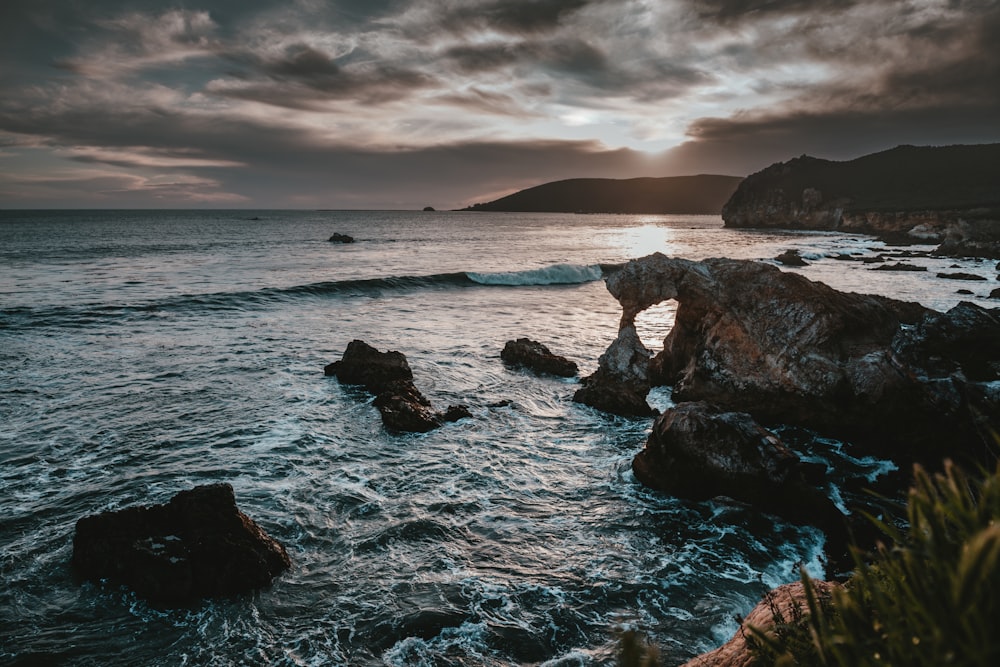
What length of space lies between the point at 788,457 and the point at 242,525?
931cm

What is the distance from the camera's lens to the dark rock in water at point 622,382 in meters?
14.9

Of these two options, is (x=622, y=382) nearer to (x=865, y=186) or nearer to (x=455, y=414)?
(x=455, y=414)

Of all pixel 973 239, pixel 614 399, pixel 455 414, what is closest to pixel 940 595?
pixel 455 414

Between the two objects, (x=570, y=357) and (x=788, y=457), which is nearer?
(x=788, y=457)

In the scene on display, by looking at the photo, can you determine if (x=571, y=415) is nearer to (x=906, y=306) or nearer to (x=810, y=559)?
(x=810, y=559)

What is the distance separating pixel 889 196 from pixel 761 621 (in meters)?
137

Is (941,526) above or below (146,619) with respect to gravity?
above

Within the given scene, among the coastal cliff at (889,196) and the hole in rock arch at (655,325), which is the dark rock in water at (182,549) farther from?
the coastal cliff at (889,196)

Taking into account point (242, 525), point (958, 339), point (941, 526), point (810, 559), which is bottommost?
point (810, 559)

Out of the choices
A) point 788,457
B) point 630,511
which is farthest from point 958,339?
point 630,511

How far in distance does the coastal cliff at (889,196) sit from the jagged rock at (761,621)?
7050 cm

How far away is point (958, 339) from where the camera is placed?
51.7ft

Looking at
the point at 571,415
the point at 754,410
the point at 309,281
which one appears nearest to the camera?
the point at 754,410

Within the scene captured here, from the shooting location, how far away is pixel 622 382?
16.1m
